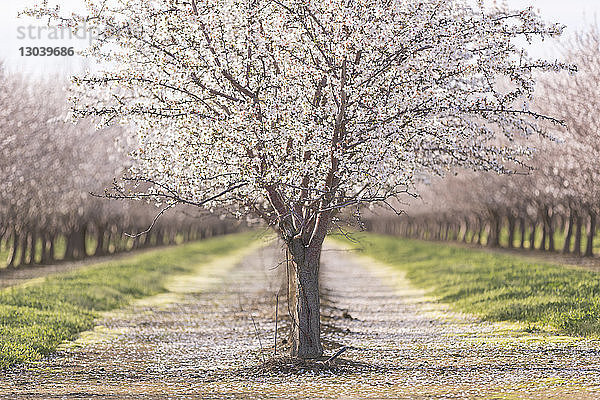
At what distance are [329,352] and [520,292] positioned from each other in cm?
1143

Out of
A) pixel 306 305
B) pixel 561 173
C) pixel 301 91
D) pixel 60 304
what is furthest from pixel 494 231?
pixel 301 91

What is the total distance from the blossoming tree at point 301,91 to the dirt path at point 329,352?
1.96 m

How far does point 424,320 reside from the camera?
979 inches

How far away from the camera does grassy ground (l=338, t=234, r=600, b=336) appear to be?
68.7 feet

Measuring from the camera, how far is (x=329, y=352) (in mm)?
18016

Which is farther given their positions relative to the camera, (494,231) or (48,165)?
(494,231)

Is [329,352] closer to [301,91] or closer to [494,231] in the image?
[301,91]

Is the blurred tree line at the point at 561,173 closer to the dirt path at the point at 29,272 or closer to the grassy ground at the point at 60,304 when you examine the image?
the grassy ground at the point at 60,304

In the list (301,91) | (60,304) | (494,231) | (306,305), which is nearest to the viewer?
(301,91)

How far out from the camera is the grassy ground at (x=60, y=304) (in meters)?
18.6

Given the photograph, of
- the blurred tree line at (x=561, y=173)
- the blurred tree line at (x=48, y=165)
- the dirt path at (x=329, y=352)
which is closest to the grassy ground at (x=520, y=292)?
the dirt path at (x=329, y=352)

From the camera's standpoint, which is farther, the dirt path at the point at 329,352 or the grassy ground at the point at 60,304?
the grassy ground at the point at 60,304

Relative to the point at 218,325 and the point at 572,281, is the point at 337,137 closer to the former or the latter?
the point at 218,325

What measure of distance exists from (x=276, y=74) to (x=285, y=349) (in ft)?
20.9
